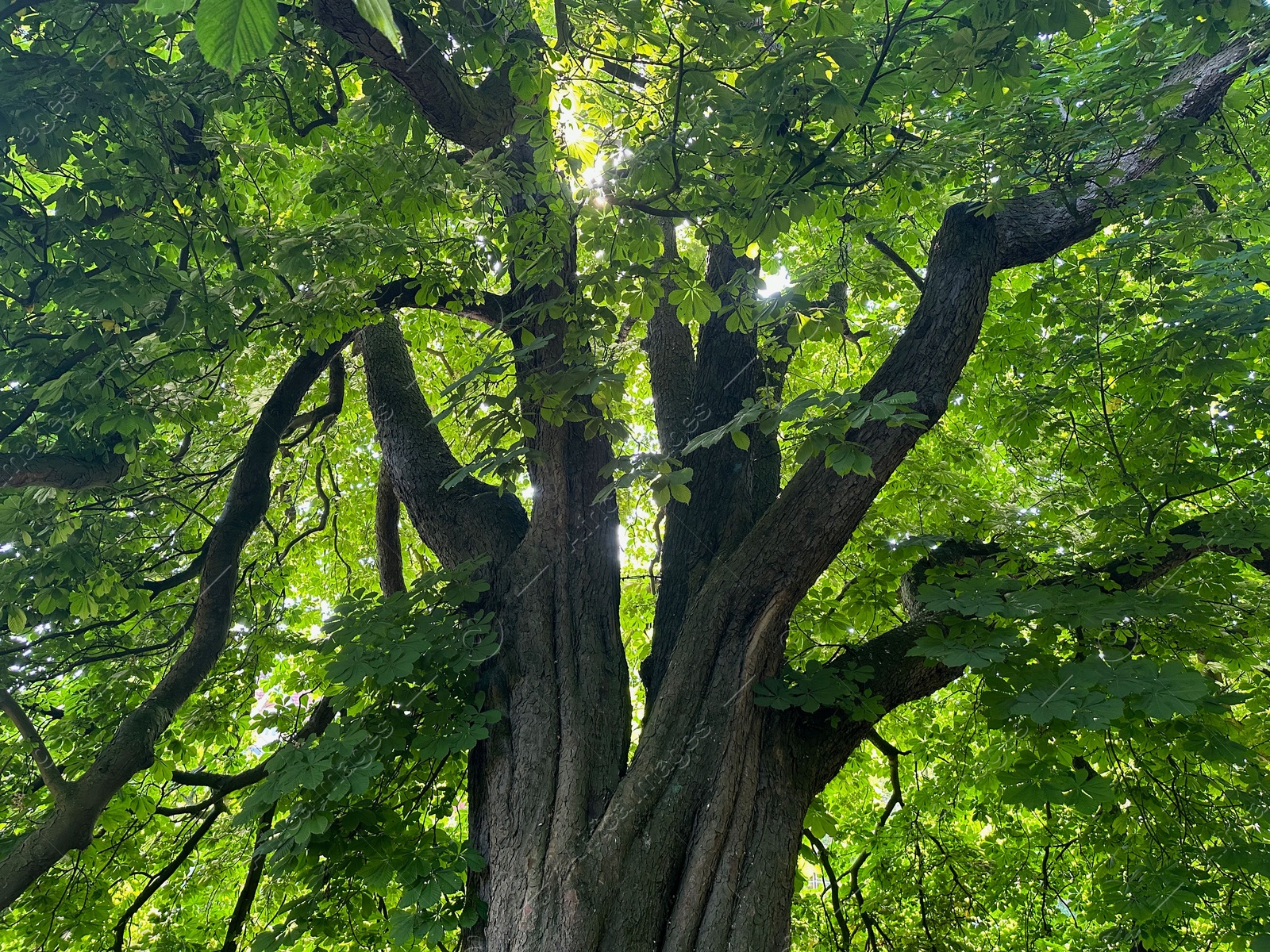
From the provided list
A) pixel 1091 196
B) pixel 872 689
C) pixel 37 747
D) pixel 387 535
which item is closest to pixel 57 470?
pixel 37 747

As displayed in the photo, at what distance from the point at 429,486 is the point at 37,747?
1.79 metres

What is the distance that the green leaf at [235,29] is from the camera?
0.63m

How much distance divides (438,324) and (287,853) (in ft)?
15.4

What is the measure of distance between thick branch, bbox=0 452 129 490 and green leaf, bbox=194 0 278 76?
295 centimetres

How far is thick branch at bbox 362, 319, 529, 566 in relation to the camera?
11.7 feet

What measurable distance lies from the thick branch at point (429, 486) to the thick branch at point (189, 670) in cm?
37

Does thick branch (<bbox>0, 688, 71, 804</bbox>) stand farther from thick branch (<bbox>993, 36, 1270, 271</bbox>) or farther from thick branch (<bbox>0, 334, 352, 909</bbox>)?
thick branch (<bbox>993, 36, 1270, 271</bbox>)

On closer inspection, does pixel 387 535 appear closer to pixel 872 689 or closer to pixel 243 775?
pixel 243 775

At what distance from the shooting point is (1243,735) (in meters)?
3.81

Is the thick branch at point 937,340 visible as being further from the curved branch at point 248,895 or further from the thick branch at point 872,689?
the curved branch at point 248,895

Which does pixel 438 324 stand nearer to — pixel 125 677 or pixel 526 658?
pixel 125 677

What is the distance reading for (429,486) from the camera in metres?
3.71

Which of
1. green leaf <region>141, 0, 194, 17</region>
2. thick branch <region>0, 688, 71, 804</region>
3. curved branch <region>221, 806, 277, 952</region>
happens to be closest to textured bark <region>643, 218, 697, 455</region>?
curved branch <region>221, 806, 277, 952</region>

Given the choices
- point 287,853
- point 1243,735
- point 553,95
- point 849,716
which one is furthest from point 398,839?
point 1243,735
